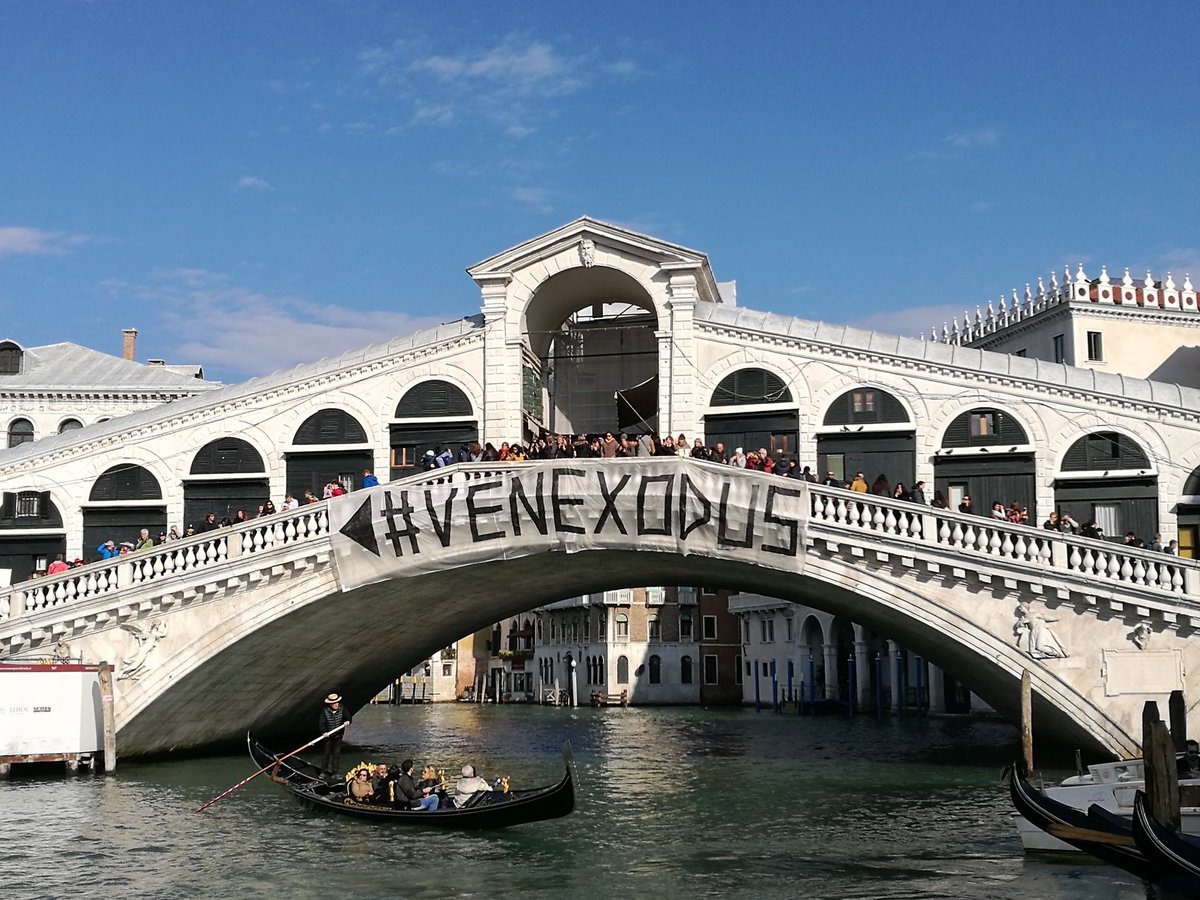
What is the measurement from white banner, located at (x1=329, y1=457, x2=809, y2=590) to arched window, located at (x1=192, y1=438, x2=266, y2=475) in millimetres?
5628

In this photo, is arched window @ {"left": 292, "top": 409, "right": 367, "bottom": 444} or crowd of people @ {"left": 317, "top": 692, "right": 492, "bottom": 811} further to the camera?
arched window @ {"left": 292, "top": 409, "right": 367, "bottom": 444}

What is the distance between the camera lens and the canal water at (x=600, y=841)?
15.5 metres

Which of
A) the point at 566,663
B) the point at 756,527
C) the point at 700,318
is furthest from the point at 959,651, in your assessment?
the point at 566,663

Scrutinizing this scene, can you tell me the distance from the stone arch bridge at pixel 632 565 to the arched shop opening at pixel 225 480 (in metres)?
3.57

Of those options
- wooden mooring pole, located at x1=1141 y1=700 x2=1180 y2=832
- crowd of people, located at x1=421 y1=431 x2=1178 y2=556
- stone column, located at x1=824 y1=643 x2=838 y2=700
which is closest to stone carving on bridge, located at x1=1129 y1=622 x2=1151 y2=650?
crowd of people, located at x1=421 y1=431 x2=1178 y2=556

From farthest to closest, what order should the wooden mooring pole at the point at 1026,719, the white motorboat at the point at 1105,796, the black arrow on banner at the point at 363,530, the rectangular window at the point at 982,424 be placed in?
1. the rectangular window at the point at 982,424
2. the black arrow on banner at the point at 363,530
3. the wooden mooring pole at the point at 1026,719
4. the white motorboat at the point at 1105,796

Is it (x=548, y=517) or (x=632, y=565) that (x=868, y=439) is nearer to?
(x=632, y=565)

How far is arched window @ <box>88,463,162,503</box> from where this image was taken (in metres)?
30.4

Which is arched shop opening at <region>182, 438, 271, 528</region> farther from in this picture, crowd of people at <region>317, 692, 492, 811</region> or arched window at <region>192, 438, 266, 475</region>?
crowd of people at <region>317, 692, 492, 811</region>

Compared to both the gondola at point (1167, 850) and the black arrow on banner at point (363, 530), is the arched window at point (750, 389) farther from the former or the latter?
the gondola at point (1167, 850)

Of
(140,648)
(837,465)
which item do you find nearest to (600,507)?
(837,465)

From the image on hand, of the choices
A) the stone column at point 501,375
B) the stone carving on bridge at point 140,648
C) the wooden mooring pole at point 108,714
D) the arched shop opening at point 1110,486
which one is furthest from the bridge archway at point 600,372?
the wooden mooring pole at point 108,714

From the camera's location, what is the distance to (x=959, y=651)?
81.5ft

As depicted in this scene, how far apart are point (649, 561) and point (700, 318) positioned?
5.17 metres
